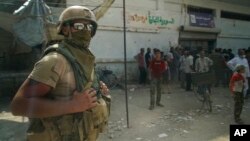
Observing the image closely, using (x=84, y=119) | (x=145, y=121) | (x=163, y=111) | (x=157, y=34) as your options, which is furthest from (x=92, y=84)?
(x=157, y=34)

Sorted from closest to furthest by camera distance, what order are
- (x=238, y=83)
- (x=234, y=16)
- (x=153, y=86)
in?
(x=238, y=83) → (x=153, y=86) → (x=234, y=16)

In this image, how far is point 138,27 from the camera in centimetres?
1316

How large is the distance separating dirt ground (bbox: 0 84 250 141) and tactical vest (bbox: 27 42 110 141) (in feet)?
13.4

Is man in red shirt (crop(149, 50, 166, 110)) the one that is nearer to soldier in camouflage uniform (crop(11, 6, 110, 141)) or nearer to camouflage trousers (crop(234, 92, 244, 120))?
camouflage trousers (crop(234, 92, 244, 120))

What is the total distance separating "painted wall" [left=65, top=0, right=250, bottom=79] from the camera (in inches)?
478

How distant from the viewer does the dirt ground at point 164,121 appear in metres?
6.00

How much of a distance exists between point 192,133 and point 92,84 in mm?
4738

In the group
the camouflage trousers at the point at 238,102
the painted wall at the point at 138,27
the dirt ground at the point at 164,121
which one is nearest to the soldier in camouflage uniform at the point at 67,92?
the dirt ground at the point at 164,121

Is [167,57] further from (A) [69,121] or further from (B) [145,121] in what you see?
(A) [69,121]

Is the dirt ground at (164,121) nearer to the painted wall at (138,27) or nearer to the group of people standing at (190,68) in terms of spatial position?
the group of people standing at (190,68)

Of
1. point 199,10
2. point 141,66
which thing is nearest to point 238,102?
point 141,66

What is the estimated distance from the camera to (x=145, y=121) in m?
7.09

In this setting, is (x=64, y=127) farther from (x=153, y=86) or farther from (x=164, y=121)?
(x=153, y=86)

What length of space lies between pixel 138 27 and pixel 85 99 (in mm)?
11605
